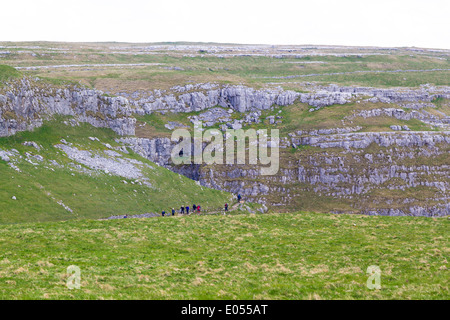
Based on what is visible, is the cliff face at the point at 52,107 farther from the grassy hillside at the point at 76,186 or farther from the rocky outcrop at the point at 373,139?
the rocky outcrop at the point at 373,139

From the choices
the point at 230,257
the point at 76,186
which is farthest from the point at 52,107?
the point at 230,257

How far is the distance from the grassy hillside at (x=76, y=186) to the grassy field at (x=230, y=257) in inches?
592

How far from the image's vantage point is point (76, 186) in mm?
75688

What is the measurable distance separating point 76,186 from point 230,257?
4311 cm

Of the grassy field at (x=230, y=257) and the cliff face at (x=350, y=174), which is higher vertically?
the grassy field at (x=230, y=257)

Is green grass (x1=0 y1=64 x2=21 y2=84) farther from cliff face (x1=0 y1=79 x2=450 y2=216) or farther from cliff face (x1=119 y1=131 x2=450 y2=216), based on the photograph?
cliff face (x1=119 y1=131 x2=450 y2=216)

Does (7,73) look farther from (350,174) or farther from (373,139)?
(373,139)

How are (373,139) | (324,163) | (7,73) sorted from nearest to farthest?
(7,73) → (324,163) → (373,139)

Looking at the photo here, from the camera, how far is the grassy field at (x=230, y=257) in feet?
99.3

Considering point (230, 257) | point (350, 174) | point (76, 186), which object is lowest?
point (350, 174)

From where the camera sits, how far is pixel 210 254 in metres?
43.0

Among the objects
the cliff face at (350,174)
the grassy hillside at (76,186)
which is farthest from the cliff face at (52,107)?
the cliff face at (350,174)
